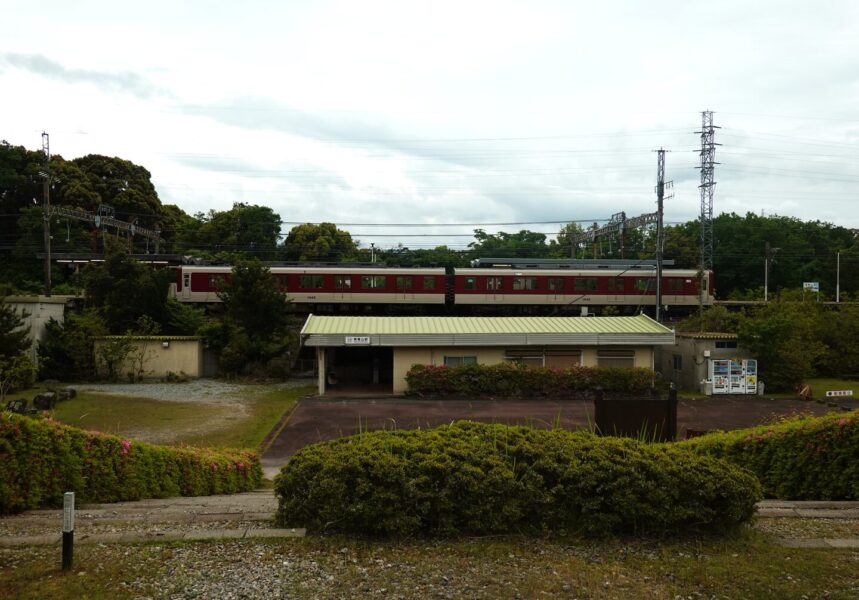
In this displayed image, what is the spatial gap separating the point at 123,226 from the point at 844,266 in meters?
50.2

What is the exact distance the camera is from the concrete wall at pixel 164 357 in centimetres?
2374

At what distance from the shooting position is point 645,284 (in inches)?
1180

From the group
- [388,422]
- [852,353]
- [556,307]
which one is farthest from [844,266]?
[388,422]

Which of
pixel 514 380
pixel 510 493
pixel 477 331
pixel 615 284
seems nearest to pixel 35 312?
pixel 477 331

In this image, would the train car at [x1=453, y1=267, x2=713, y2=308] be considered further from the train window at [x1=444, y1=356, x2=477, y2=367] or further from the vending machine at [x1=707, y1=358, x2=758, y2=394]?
the vending machine at [x1=707, y1=358, x2=758, y2=394]

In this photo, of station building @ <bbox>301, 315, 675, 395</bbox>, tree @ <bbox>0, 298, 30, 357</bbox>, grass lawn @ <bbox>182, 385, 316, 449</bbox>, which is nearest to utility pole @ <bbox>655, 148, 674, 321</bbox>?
station building @ <bbox>301, 315, 675, 395</bbox>

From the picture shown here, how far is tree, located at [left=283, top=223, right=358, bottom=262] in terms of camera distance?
50.3 meters

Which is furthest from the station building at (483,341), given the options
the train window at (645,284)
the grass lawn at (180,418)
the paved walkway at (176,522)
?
the paved walkway at (176,522)

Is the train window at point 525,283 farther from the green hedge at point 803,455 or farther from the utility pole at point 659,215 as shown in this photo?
the green hedge at point 803,455

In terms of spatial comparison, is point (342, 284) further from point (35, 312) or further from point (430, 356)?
point (35, 312)

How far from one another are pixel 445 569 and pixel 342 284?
25.0 metres

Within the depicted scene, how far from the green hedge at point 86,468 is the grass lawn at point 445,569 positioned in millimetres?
1545

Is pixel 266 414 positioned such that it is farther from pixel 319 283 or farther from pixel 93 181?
pixel 93 181

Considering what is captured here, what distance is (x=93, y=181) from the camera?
44969mm
